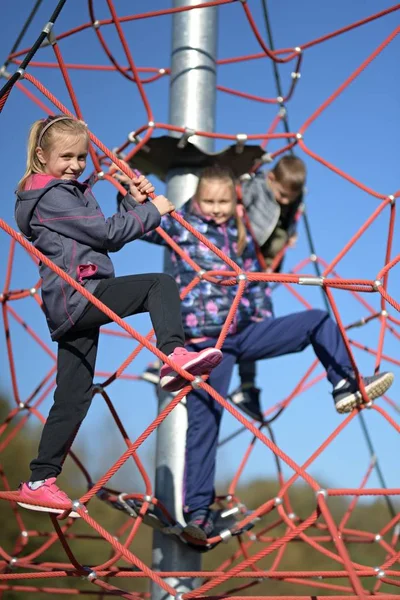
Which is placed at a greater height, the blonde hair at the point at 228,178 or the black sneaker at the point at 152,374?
the blonde hair at the point at 228,178

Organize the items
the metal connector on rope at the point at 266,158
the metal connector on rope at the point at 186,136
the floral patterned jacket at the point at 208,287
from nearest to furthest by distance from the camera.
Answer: the floral patterned jacket at the point at 208,287, the metal connector on rope at the point at 186,136, the metal connector on rope at the point at 266,158

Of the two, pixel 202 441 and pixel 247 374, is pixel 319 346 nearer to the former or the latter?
pixel 202 441

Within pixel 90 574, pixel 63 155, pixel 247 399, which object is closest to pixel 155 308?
pixel 63 155

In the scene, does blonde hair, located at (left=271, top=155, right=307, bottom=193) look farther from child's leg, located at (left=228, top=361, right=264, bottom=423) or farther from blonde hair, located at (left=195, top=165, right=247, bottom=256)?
child's leg, located at (left=228, top=361, right=264, bottom=423)

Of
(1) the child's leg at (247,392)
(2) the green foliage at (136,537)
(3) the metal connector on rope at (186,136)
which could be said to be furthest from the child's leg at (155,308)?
(2) the green foliage at (136,537)

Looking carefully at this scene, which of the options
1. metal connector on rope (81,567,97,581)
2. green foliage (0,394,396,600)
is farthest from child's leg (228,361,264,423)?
green foliage (0,394,396,600)

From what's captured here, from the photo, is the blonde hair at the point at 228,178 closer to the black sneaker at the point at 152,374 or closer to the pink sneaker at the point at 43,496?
the black sneaker at the point at 152,374

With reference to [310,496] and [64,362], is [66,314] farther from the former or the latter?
[310,496]

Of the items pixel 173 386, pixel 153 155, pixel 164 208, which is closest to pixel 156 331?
pixel 173 386

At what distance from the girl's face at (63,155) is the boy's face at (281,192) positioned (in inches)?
42.8

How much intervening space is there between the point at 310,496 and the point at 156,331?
800 cm

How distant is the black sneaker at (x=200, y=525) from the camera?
2.18 meters

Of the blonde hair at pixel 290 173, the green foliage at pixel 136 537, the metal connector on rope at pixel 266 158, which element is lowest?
the green foliage at pixel 136 537

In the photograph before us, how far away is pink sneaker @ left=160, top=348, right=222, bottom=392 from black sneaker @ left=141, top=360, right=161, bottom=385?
105cm
